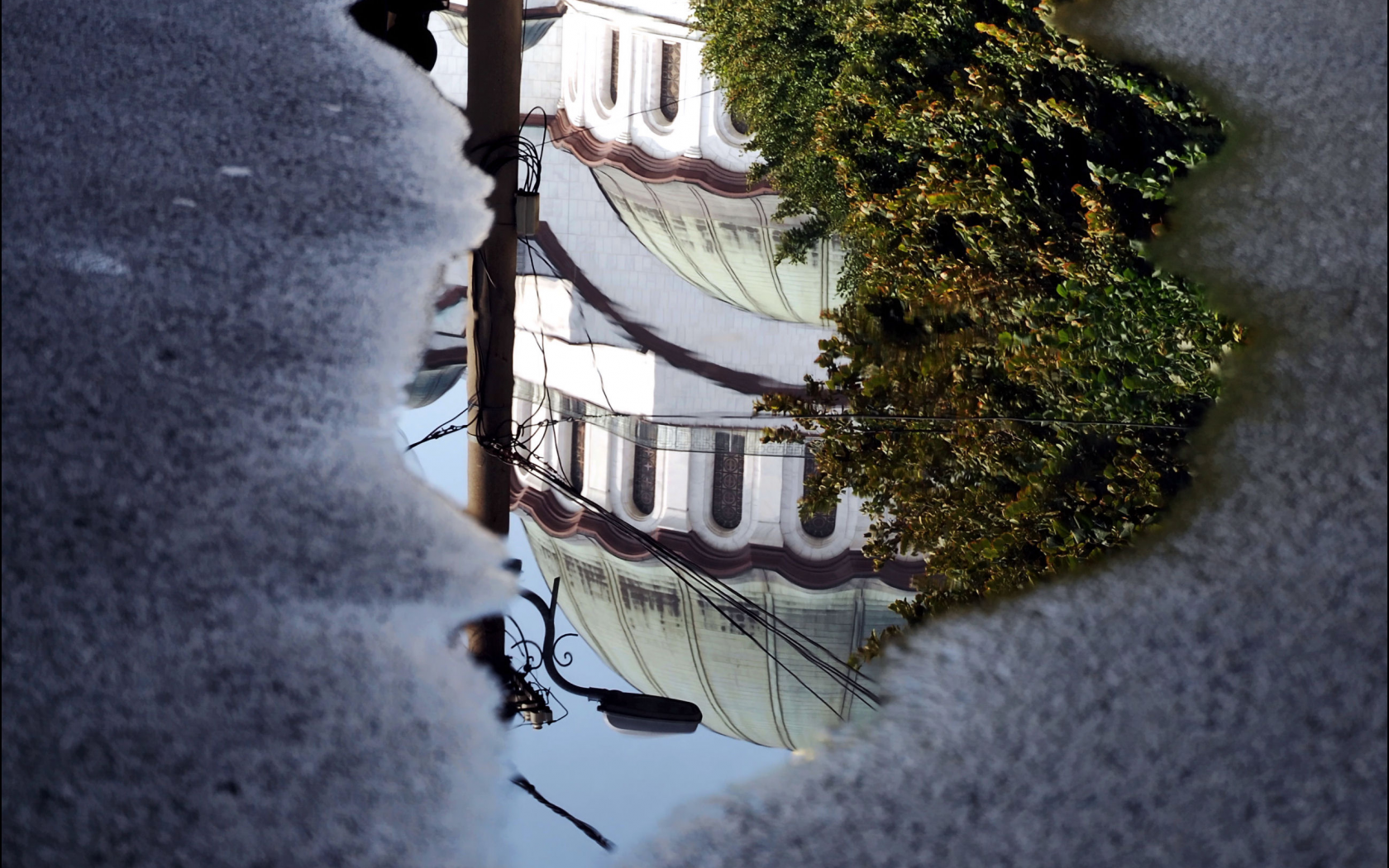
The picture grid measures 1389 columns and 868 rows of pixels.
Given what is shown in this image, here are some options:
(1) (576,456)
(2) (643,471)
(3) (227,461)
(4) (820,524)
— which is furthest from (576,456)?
(3) (227,461)

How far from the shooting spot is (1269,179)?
3.70 m

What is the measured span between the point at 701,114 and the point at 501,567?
230 centimetres

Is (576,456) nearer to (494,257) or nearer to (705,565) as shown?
(705,565)

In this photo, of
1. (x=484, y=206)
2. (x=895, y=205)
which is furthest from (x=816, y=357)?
(x=484, y=206)

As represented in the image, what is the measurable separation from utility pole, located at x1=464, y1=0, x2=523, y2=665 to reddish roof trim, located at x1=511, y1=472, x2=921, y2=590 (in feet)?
0.33

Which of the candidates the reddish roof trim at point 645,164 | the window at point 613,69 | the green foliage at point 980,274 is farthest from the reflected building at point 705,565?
the window at point 613,69

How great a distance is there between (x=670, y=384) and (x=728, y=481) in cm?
46

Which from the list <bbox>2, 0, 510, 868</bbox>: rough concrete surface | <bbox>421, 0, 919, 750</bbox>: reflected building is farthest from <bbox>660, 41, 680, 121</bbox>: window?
<bbox>2, 0, 510, 868</bbox>: rough concrete surface

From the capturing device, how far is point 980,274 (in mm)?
3715

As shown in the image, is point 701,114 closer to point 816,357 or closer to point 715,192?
point 715,192

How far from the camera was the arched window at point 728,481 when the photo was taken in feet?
10.5

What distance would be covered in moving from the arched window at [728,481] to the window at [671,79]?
1.63 metres

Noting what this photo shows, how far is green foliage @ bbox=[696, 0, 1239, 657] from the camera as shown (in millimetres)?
3125

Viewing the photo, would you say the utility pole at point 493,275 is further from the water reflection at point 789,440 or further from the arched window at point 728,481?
the arched window at point 728,481
